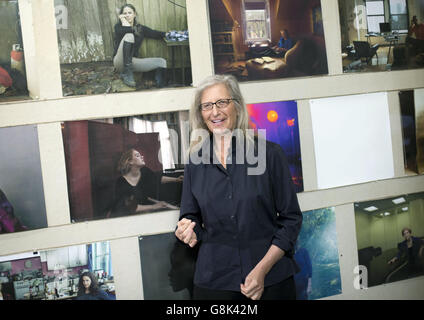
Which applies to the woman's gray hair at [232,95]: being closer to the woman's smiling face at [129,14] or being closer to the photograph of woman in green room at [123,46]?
the photograph of woman in green room at [123,46]

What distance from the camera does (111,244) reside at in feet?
5.40

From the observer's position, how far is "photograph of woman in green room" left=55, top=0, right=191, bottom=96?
158 centimetres

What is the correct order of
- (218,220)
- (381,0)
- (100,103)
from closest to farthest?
(218,220) → (100,103) → (381,0)

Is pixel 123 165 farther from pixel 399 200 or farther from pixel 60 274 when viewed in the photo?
pixel 399 200

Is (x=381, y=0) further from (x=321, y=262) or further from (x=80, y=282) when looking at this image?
(x=80, y=282)

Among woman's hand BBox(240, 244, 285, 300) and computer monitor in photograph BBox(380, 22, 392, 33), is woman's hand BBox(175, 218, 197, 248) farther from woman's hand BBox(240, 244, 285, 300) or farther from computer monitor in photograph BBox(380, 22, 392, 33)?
computer monitor in photograph BBox(380, 22, 392, 33)

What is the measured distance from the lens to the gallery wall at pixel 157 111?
1.57 m

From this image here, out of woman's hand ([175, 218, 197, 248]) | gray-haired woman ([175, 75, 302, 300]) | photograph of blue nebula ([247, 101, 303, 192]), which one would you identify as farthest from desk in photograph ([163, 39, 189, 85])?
woman's hand ([175, 218, 197, 248])

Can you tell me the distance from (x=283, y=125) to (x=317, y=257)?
0.75 metres

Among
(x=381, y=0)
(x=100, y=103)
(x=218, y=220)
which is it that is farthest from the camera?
(x=381, y=0)

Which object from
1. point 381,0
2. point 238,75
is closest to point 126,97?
point 238,75

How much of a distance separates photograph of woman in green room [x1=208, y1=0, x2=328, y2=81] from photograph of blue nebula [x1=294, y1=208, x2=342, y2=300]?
81 cm

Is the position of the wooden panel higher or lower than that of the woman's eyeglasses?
lower
